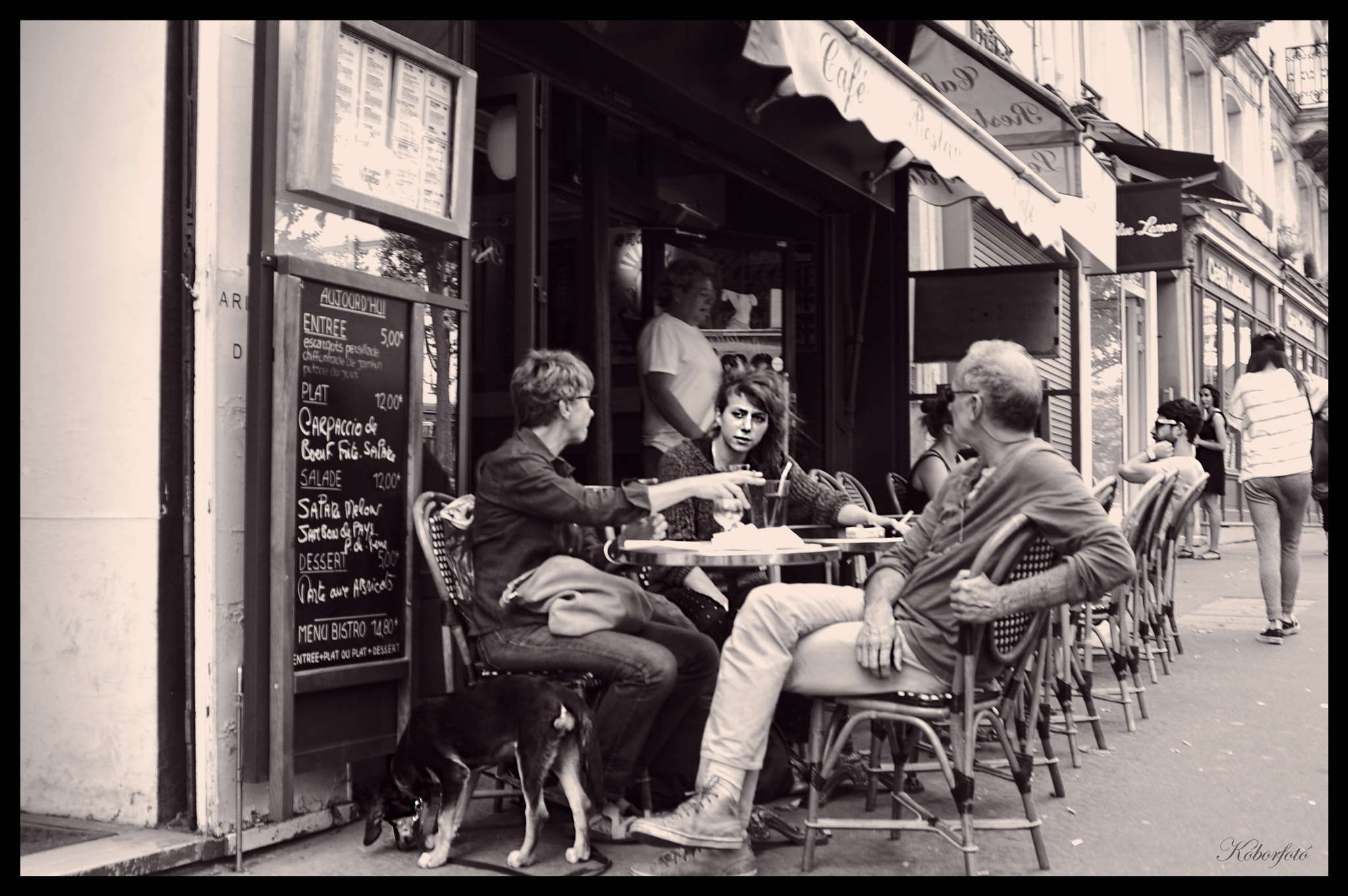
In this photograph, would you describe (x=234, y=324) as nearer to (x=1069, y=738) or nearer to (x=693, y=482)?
(x=693, y=482)

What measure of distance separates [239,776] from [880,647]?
176cm

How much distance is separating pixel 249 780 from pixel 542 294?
239cm

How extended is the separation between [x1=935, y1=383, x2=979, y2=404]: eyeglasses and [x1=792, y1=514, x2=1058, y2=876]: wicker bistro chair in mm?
404

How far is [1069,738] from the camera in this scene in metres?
4.92

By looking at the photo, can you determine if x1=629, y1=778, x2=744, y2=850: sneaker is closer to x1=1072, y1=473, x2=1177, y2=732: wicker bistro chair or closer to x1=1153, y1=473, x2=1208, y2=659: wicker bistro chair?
x1=1072, y1=473, x2=1177, y2=732: wicker bistro chair

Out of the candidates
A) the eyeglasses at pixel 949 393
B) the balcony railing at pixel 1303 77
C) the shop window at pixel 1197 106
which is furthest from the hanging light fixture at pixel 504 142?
the balcony railing at pixel 1303 77

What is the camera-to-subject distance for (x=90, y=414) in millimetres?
3768

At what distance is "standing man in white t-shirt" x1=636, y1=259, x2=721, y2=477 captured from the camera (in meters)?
6.12

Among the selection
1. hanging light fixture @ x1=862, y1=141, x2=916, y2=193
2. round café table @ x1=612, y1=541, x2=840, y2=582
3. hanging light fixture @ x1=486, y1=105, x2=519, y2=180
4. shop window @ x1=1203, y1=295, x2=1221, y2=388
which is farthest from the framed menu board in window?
shop window @ x1=1203, y1=295, x2=1221, y2=388

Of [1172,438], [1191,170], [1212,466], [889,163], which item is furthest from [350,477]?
[1212,466]

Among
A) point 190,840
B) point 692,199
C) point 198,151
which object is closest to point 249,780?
point 190,840

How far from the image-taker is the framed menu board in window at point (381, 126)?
12.1 feet

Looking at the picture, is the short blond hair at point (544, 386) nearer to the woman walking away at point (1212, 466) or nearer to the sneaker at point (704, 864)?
the sneaker at point (704, 864)
